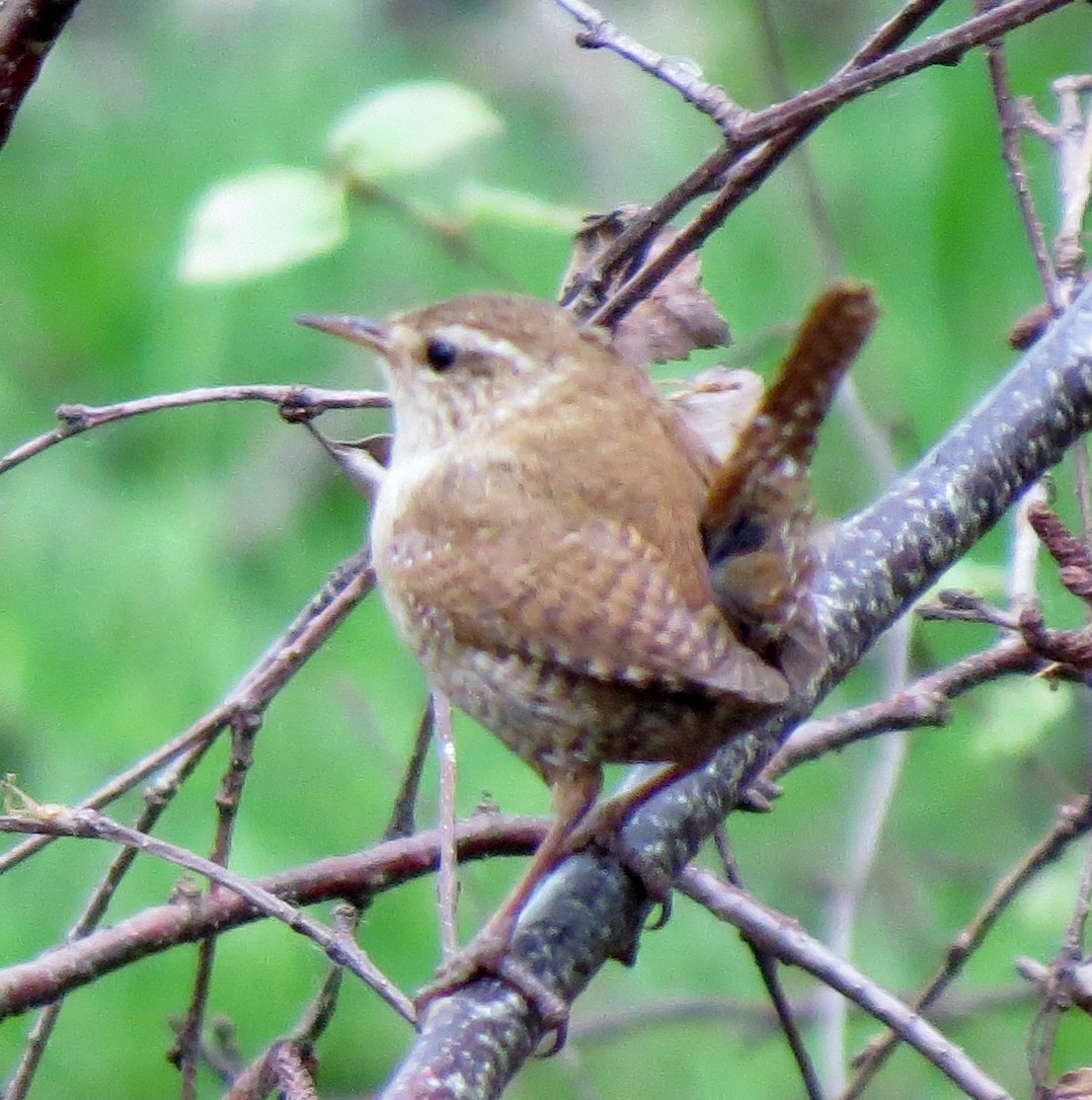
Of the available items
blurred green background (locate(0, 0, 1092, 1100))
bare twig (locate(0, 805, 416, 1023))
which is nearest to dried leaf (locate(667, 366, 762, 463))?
blurred green background (locate(0, 0, 1092, 1100))

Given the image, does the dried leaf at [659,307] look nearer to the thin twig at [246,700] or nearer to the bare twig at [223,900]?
the thin twig at [246,700]

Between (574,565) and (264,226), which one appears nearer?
(574,565)

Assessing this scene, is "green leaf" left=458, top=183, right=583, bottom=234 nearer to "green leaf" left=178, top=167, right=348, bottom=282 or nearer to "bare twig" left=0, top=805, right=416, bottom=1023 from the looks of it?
"green leaf" left=178, top=167, right=348, bottom=282

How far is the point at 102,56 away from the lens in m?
4.74

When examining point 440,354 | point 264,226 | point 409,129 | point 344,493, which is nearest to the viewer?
point 440,354

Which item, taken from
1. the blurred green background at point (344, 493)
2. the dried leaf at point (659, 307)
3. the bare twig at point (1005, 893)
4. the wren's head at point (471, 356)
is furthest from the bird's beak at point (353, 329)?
the bare twig at point (1005, 893)

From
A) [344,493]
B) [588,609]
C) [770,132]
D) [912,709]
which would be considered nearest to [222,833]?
[588,609]

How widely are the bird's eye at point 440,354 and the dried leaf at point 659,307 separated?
18 centimetres

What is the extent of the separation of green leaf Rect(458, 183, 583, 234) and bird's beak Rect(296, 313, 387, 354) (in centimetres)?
42

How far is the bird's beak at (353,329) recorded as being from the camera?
2299 millimetres

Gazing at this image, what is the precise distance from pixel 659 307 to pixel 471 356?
0.80ft

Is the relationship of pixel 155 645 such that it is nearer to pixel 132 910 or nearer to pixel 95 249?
pixel 132 910

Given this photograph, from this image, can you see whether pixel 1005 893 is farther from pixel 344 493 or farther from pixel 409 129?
pixel 344 493

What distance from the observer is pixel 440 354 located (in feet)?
7.78
